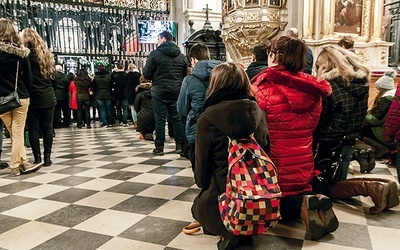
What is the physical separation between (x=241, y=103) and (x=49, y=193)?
2362 mm

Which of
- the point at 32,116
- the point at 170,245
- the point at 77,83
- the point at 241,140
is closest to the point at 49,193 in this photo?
the point at 32,116

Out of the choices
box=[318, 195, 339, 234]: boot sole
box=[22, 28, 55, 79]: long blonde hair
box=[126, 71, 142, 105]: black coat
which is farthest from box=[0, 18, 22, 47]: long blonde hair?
box=[126, 71, 142, 105]: black coat

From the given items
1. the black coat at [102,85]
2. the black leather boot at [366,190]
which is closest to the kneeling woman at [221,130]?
the black leather boot at [366,190]

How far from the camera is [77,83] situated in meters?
8.52

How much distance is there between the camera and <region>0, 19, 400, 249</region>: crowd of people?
6.33 feet

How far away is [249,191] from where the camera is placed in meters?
1.74

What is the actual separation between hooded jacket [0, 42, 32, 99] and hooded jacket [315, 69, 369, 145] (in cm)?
327

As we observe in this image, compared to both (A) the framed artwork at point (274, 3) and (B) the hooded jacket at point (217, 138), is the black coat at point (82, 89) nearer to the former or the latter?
(A) the framed artwork at point (274, 3)

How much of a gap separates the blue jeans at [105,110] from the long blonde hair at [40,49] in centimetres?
443

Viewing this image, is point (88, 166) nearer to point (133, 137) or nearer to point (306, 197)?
point (133, 137)

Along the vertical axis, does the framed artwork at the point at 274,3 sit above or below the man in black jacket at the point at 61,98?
above

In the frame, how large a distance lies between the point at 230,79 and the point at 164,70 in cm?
291

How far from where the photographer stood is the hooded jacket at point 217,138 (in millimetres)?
1805

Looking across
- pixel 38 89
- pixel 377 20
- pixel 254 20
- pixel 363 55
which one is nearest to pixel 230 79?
pixel 38 89
